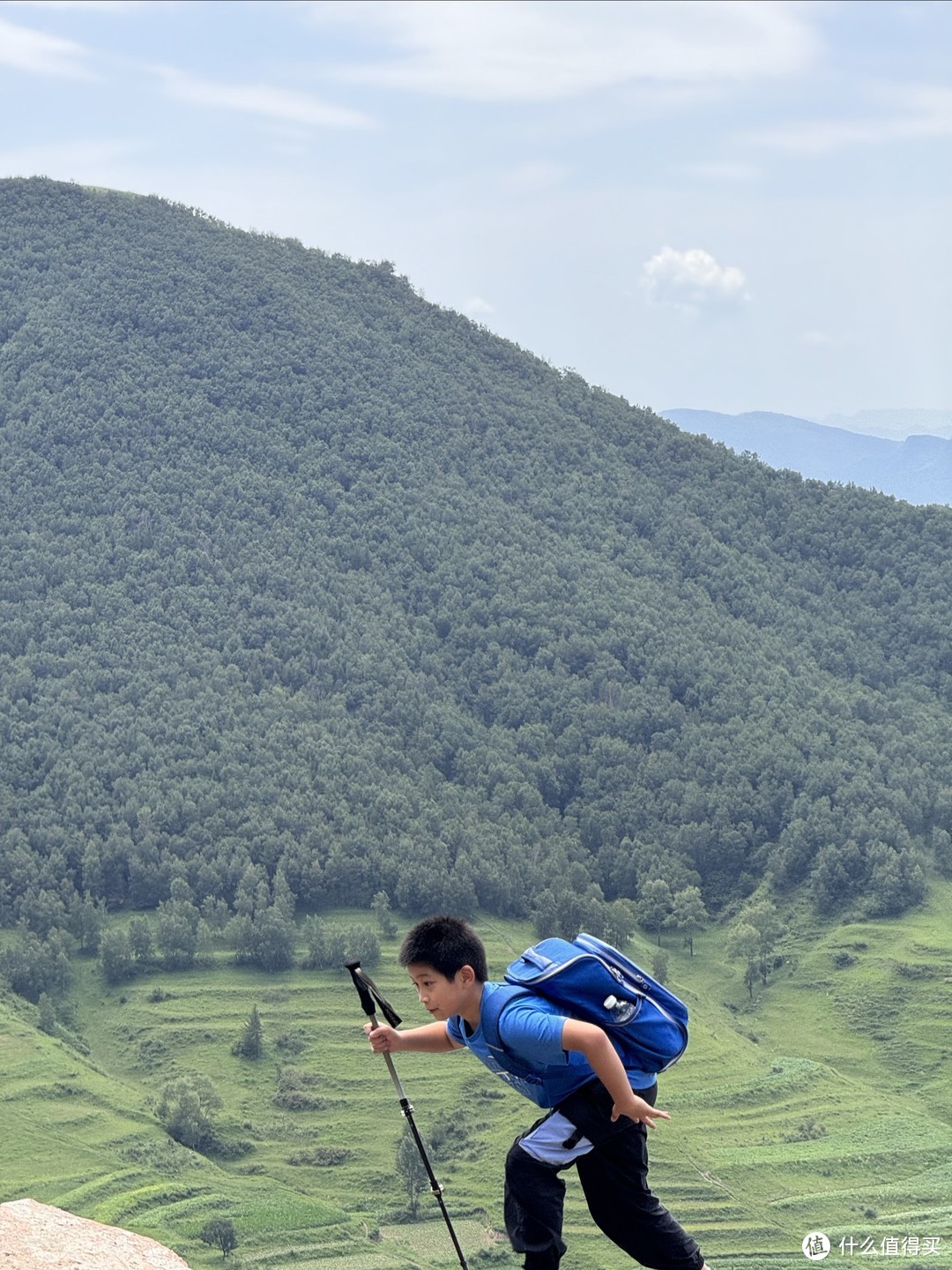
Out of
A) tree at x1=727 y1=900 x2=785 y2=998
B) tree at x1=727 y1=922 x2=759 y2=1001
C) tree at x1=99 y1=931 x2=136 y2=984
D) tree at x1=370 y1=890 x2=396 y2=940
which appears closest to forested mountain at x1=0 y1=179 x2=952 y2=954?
tree at x1=370 y1=890 x2=396 y2=940

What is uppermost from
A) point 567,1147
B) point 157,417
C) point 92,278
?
point 92,278

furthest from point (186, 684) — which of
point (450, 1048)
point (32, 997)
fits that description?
point (450, 1048)

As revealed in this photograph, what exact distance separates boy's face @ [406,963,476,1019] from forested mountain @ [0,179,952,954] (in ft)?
324

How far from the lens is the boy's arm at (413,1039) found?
8.95 meters

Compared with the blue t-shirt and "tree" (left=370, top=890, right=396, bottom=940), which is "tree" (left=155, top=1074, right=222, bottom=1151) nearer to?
"tree" (left=370, top=890, right=396, bottom=940)

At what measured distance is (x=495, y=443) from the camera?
169 metres

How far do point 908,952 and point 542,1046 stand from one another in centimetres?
10065

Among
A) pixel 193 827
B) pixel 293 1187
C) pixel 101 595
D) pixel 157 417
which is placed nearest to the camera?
pixel 293 1187

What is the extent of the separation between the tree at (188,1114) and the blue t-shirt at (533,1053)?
2893 inches

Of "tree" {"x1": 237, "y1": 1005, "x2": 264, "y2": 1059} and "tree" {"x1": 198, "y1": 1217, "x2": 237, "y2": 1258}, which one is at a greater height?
"tree" {"x1": 237, "y1": 1005, "x2": 264, "y2": 1059}

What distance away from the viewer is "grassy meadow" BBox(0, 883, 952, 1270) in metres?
69.8

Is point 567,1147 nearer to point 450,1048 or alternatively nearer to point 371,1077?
point 450,1048

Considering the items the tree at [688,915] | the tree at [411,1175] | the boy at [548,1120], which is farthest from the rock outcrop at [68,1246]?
the tree at [688,915]

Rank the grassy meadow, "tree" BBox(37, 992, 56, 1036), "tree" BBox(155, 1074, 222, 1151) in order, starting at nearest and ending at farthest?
the grassy meadow < "tree" BBox(155, 1074, 222, 1151) < "tree" BBox(37, 992, 56, 1036)
